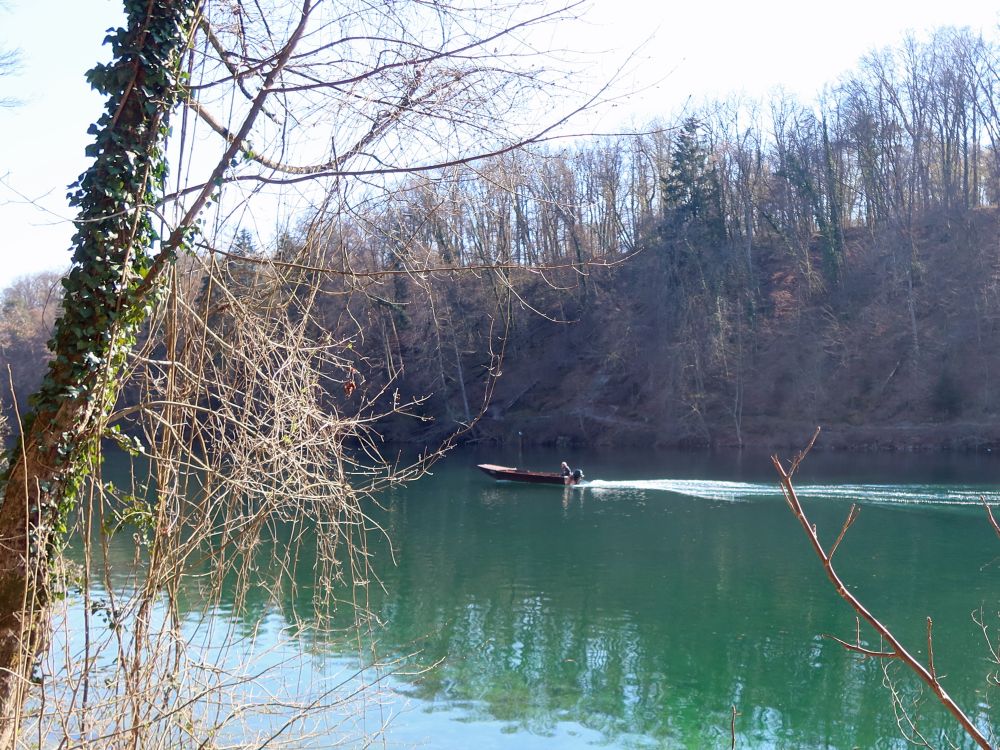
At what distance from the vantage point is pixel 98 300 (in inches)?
155

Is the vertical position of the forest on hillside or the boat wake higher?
the forest on hillside

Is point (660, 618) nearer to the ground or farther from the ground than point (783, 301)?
nearer to the ground

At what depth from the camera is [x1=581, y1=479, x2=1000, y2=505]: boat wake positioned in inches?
909

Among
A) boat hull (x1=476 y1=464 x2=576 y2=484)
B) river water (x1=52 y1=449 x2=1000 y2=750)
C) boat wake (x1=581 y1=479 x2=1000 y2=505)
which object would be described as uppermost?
boat hull (x1=476 y1=464 x2=576 y2=484)

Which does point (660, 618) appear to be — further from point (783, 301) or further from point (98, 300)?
point (783, 301)

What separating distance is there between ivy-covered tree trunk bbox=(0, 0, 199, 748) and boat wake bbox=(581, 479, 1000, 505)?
20.9 meters

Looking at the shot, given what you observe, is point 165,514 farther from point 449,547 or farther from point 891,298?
point 891,298

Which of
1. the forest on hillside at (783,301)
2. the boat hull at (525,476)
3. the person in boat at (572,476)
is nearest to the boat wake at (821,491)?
the person in boat at (572,476)

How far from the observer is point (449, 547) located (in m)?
20.1

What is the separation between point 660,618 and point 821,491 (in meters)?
11.5

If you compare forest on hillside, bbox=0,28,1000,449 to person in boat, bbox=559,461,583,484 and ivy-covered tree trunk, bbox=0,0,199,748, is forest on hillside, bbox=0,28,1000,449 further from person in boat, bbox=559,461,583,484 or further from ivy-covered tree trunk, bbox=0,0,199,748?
ivy-covered tree trunk, bbox=0,0,199,748

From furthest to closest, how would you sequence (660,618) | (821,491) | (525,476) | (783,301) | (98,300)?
(783,301), (525,476), (821,491), (660,618), (98,300)

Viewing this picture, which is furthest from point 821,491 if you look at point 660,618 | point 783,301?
point 783,301

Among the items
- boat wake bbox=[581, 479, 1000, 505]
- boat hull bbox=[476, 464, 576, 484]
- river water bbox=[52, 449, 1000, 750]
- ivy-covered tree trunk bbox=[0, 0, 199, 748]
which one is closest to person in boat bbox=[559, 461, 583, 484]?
boat hull bbox=[476, 464, 576, 484]
